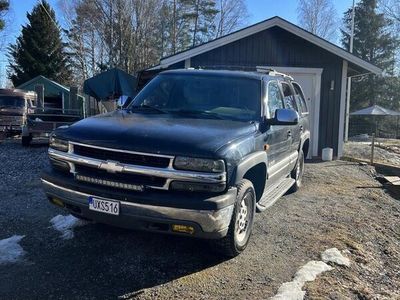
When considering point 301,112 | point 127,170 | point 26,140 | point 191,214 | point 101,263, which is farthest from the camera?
point 26,140

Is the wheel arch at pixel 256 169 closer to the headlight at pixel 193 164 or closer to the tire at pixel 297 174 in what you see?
the headlight at pixel 193 164

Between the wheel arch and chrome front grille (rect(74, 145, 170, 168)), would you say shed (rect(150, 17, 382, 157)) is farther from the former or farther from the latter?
chrome front grille (rect(74, 145, 170, 168))

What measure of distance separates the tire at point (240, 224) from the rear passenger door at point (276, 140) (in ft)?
2.63

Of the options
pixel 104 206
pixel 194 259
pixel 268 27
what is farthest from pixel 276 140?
pixel 268 27

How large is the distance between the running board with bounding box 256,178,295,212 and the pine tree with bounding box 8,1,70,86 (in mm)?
37674

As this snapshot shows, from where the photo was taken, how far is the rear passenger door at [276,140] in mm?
5208

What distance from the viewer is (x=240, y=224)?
14.4ft

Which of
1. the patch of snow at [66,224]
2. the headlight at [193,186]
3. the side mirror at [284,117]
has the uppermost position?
the side mirror at [284,117]

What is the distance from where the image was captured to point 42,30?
39938 mm

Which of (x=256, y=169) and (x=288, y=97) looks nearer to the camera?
(x=256, y=169)

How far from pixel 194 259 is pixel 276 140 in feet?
6.34

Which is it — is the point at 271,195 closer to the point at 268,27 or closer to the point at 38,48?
the point at 268,27

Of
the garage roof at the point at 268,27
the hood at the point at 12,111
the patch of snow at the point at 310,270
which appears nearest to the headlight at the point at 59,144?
the patch of snow at the point at 310,270

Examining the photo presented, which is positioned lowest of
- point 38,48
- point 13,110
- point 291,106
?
point 13,110
